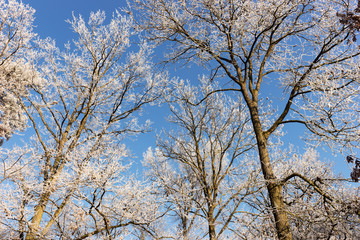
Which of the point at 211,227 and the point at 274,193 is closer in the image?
the point at 274,193

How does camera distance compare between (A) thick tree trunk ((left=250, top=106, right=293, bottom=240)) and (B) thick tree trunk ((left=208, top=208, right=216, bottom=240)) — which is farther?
(B) thick tree trunk ((left=208, top=208, right=216, bottom=240))

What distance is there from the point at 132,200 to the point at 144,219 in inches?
21.6

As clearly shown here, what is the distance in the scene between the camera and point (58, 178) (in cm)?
491

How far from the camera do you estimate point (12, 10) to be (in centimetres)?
744

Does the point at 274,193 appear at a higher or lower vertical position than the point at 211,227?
lower

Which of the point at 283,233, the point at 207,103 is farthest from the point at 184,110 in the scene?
the point at 283,233

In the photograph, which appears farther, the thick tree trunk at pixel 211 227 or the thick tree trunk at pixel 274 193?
the thick tree trunk at pixel 211 227

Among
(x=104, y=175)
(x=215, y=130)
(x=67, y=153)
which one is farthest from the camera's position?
(x=215, y=130)

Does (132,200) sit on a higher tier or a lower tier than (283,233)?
higher

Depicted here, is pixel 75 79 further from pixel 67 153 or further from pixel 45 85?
pixel 67 153

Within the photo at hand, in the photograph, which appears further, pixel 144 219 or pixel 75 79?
pixel 75 79

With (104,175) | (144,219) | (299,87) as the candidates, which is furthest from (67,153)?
(299,87)

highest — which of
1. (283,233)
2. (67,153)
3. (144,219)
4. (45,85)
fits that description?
(45,85)

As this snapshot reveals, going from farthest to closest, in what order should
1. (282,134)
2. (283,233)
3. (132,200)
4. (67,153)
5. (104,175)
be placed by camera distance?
(282,134), (67,153), (132,200), (104,175), (283,233)
